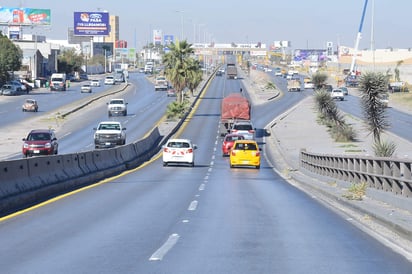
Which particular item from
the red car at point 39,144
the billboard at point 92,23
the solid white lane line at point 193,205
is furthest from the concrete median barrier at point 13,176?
the billboard at point 92,23

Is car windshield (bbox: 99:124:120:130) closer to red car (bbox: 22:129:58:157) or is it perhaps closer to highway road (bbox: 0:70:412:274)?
red car (bbox: 22:129:58:157)

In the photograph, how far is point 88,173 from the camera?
89.2 feet

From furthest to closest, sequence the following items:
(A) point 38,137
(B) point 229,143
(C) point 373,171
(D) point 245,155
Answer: (B) point 229,143 → (A) point 38,137 → (D) point 245,155 → (C) point 373,171

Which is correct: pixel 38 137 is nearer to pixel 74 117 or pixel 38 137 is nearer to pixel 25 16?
pixel 74 117

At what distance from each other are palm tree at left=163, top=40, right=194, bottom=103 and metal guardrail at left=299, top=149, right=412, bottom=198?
58888 mm

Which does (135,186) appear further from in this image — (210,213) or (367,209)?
(367,209)

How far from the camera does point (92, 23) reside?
175 m

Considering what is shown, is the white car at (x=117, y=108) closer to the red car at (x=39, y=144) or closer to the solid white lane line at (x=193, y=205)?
the red car at (x=39, y=144)

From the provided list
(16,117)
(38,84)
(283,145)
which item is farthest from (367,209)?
(38,84)

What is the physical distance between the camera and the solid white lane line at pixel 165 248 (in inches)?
423

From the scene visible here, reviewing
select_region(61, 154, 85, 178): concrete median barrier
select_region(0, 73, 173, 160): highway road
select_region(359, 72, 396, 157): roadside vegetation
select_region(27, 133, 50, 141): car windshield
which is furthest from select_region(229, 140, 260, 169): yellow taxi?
select_region(61, 154, 85, 178): concrete median barrier

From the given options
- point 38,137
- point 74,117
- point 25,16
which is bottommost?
point 74,117

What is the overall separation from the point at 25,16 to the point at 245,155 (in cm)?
12661

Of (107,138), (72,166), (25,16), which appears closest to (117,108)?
(107,138)
